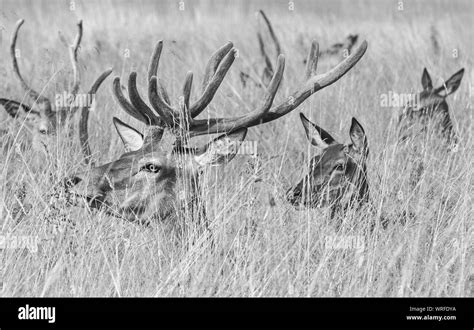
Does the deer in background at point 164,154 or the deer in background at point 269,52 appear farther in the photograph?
the deer in background at point 269,52

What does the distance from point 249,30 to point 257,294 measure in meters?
8.22

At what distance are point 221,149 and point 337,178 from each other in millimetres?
921

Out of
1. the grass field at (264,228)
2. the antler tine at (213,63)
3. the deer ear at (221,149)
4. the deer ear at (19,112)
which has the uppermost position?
the antler tine at (213,63)

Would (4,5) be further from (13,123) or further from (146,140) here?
(146,140)

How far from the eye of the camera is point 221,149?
580 centimetres

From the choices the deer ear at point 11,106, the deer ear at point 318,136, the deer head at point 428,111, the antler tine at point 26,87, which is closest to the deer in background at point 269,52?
the deer head at point 428,111

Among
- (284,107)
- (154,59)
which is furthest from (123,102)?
(284,107)

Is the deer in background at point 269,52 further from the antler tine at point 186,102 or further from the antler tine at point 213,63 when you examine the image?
the antler tine at point 186,102

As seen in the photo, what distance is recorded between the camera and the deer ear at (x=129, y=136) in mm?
6145

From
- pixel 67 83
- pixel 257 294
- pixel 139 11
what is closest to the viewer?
pixel 257 294

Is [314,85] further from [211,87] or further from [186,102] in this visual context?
[186,102]

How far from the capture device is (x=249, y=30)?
12.9 meters

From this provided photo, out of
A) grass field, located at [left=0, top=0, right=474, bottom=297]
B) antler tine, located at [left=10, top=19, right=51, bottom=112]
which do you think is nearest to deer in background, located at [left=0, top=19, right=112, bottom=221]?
antler tine, located at [left=10, top=19, right=51, bottom=112]

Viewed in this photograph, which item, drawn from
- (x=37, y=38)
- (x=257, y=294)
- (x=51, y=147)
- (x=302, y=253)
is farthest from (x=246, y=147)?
(x=37, y=38)
